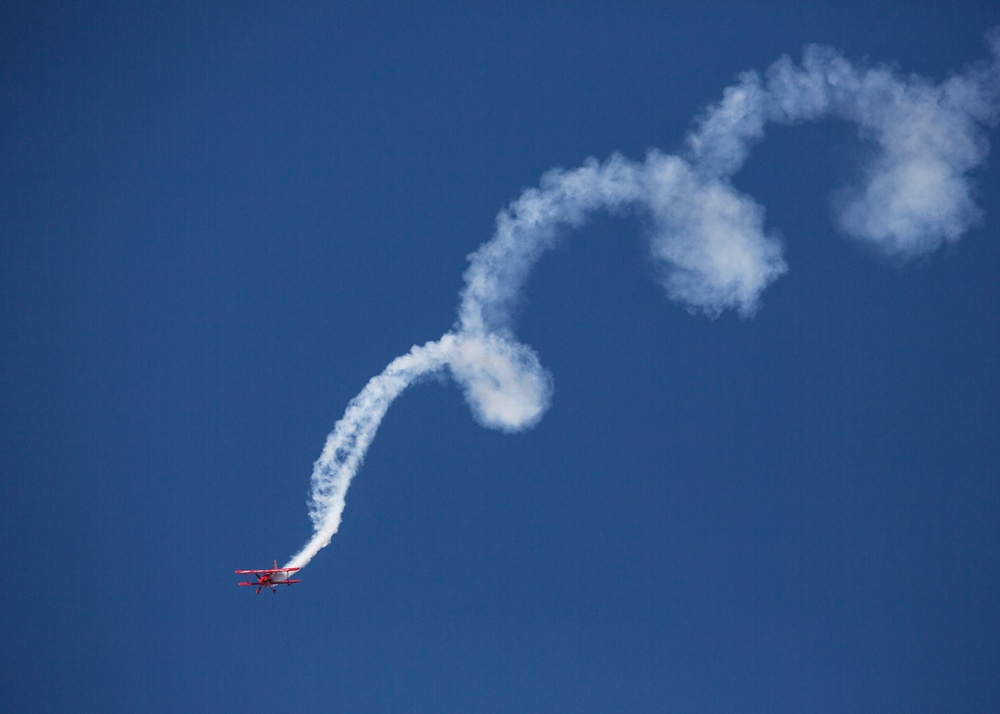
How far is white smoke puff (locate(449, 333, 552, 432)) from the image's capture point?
134 ft

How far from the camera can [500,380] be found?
1642 inches

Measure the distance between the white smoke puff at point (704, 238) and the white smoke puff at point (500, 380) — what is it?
7142mm

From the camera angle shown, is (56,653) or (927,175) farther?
(56,653)

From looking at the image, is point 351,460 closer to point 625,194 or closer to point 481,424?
point 481,424

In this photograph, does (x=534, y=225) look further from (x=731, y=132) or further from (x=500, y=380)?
(x=731, y=132)

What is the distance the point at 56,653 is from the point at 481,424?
27.5 m

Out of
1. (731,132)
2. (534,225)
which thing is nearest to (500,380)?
(534,225)

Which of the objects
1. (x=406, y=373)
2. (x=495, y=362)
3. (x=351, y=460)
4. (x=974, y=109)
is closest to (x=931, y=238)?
(x=974, y=109)

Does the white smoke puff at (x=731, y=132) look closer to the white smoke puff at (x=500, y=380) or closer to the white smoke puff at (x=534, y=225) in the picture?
the white smoke puff at (x=534, y=225)

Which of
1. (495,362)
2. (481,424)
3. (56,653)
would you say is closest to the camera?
(495,362)

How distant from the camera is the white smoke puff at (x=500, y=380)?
41.0 meters

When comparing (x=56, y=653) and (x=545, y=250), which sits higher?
(x=545, y=250)

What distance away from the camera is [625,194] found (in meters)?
42.0

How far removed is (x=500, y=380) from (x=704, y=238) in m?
10.5
